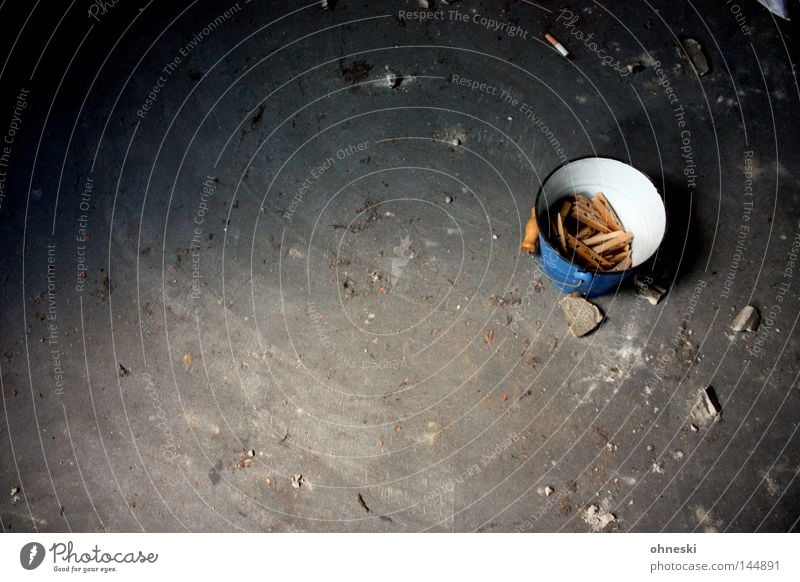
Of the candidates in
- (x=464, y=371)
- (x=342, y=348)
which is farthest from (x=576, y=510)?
(x=342, y=348)

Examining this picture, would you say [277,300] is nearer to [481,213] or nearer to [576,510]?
[481,213]

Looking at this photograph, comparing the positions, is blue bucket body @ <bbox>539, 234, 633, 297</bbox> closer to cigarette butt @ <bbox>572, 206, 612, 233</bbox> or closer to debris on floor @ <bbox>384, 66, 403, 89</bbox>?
cigarette butt @ <bbox>572, 206, 612, 233</bbox>

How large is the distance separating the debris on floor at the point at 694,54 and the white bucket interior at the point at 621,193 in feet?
3.27

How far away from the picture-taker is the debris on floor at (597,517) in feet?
9.46

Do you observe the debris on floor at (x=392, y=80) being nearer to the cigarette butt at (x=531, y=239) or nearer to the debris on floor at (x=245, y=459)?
the cigarette butt at (x=531, y=239)

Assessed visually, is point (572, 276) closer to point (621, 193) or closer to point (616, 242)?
point (616, 242)

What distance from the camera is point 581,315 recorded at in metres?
3.04

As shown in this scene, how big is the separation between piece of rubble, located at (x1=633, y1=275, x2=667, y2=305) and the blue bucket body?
13cm

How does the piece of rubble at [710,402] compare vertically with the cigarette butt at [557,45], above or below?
below

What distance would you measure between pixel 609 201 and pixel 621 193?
3.0 inches

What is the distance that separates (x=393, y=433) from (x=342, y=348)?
53 centimetres

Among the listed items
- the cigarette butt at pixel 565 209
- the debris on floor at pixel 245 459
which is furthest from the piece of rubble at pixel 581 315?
the debris on floor at pixel 245 459

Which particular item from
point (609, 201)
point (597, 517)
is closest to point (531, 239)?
point (609, 201)

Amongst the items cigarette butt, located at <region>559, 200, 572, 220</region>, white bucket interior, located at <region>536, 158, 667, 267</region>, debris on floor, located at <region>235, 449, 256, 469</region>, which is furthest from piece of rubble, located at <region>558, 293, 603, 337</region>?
debris on floor, located at <region>235, 449, 256, 469</region>
